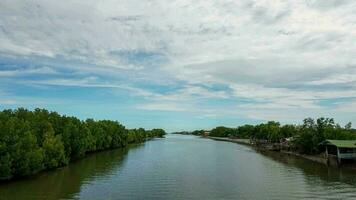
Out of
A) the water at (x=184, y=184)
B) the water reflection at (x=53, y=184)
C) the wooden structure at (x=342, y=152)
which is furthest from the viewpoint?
the wooden structure at (x=342, y=152)

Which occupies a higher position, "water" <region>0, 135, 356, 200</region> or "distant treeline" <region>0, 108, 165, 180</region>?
"distant treeline" <region>0, 108, 165, 180</region>

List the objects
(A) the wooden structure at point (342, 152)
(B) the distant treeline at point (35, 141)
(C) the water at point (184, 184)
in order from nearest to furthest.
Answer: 1. (C) the water at point (184, 184)
2. (B) the distant treeline at point (35, 141)
3. (A) the wooden structure at point (342, 152)

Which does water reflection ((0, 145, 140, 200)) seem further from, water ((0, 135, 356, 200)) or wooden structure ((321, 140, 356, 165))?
wooden structure ((321, 140, 356, 165))

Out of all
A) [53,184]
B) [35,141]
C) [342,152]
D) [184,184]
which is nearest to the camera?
[53,184]

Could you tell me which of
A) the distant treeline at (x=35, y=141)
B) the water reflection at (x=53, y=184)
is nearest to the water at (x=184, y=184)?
the water reflection at (x=53, y=184)

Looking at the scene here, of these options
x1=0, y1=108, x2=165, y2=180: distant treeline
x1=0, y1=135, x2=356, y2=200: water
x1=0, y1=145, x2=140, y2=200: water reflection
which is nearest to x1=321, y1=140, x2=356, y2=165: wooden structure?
x1=0, y1=135, x2=356, y2=200: water

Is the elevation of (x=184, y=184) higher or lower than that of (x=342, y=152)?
lower

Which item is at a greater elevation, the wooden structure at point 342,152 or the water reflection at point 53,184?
the wooden structure at point 342,152

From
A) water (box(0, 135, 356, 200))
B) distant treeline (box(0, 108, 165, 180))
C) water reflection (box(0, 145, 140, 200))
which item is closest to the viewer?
water reflection (box(0, 145, 140, 200))

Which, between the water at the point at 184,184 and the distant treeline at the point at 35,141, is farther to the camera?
the distant treeline at the point at 35,141

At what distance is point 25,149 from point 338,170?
45.1 m

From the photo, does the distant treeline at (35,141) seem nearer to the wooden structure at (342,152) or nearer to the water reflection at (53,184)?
the water reflection at (53,184)

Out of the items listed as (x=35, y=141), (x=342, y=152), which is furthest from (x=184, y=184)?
(x=342, y=152)

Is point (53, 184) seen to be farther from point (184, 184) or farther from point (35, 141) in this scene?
point (184, 184)
